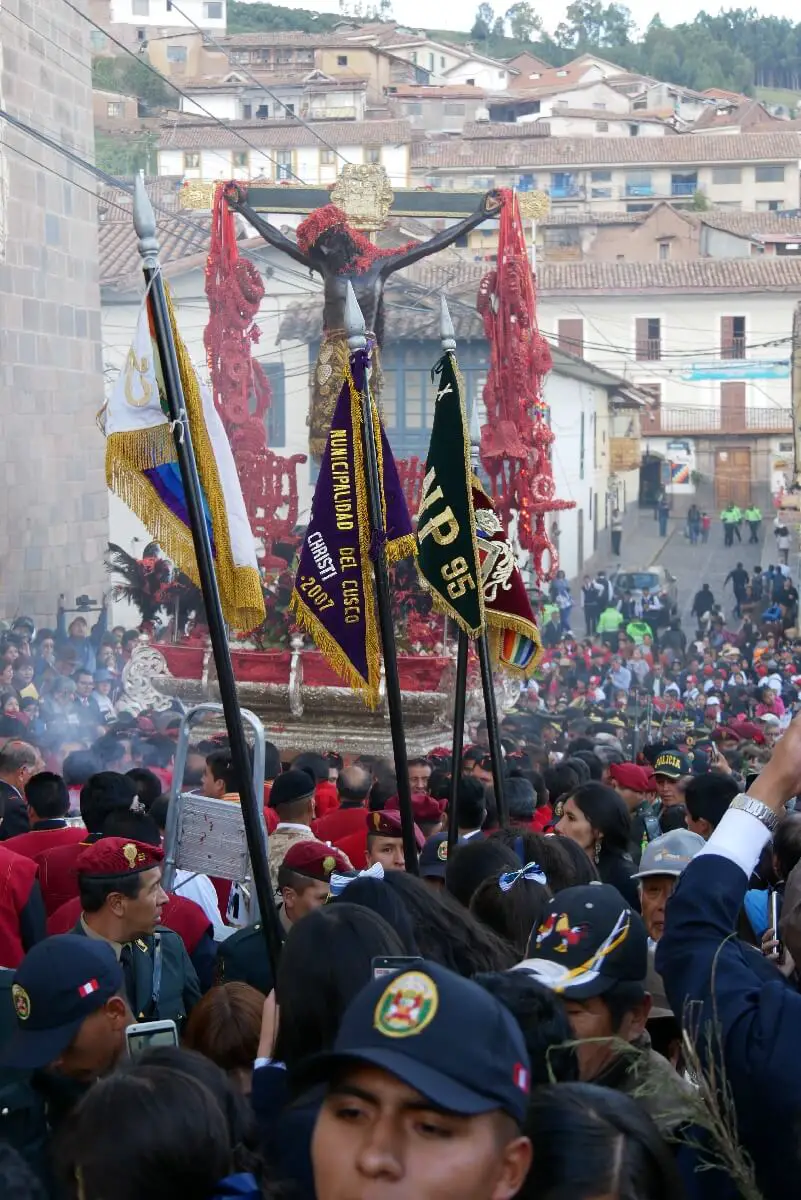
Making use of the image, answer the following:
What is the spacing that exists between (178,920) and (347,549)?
5.80ft

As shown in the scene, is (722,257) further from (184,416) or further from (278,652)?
(184,416)

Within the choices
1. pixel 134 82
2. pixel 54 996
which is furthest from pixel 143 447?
pixel 134 82

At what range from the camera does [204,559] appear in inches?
185

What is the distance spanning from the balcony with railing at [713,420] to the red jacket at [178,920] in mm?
41576

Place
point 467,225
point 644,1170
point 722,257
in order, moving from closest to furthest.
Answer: point 644,1170
point 467,225
point 722,257

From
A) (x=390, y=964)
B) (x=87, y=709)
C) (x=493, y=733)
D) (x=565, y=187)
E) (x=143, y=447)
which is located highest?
(x=565, y=187)

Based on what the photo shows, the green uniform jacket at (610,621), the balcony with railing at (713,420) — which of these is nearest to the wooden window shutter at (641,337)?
the balcony with railing at (713,420)

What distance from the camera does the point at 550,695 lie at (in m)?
19.5

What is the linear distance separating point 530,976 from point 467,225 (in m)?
10.4

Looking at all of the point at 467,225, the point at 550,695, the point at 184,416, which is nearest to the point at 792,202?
the point at 550,695

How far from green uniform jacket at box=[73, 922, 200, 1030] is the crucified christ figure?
7.92 metres

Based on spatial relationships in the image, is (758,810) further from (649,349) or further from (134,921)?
(649,349)

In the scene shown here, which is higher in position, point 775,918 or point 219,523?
point 219,523

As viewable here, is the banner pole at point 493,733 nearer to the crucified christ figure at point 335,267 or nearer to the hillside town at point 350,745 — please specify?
the hillside town at point 350,745
